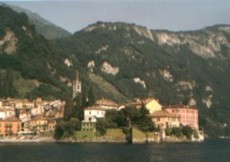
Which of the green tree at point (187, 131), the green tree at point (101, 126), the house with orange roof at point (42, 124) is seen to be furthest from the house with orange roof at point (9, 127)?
the green tree at point (187, 131)

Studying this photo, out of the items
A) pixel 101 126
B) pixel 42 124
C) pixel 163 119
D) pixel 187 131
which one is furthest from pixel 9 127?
pixel 187 131

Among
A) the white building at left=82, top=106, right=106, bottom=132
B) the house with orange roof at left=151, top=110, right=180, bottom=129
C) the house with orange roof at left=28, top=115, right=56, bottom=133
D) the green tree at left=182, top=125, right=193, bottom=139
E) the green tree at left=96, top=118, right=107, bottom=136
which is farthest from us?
the house with orange roof at left=28, top=115, right=56, bottom=133

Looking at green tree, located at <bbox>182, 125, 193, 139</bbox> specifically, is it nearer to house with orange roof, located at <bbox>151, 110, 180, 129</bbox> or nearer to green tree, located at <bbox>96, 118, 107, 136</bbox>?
house with orange roof, located at <bbox>151, 110, 180, 129</bbox>

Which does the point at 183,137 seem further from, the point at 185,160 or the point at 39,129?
the point at 185,160

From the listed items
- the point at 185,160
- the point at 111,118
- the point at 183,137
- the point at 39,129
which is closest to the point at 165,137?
the point at 183,137

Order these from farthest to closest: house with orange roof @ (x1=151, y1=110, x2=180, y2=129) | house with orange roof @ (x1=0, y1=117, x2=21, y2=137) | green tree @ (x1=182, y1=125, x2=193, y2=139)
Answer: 1. house with orange roof @ (x1=0, y1=117, x2=21, y2=137)
2. green tree @ (x1=182, y1=125, x2=193, y2=139)
3. house with orange roof @ (x1=151, y1=110, x2=180, y2=129)

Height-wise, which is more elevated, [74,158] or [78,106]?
[78,106]

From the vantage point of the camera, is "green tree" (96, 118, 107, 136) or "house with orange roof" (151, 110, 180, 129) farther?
"house with orange roof" (151, 110, 180, 129)

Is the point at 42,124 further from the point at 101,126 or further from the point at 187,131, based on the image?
the point at 187,131

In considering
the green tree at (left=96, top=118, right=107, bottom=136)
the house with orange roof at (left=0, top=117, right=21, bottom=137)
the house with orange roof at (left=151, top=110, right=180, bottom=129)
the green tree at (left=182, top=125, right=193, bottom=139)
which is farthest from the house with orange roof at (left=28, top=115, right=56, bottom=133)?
the green tree at (left=182, top=125, right=193, bottom=139)

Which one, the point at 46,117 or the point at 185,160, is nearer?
the point at 185,160

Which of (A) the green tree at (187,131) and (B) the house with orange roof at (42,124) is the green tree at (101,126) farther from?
(A) the green tree at (187,131)
